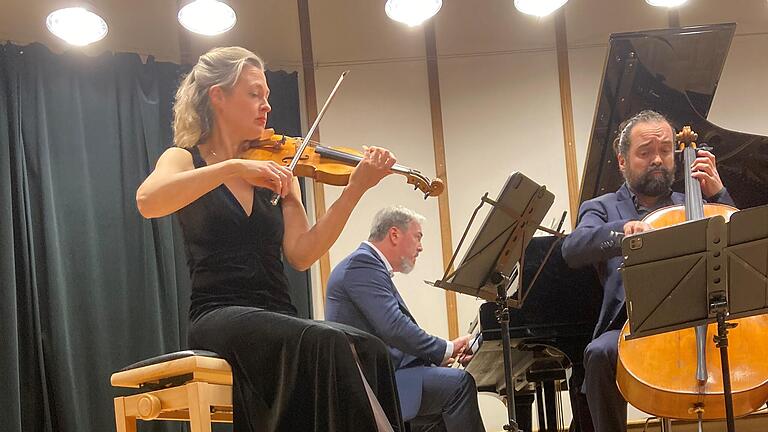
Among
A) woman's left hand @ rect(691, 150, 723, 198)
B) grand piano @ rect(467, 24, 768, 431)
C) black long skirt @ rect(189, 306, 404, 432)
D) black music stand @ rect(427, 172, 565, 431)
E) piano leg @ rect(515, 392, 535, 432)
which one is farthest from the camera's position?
piano leg @ rect(515, 392, 535, 432)

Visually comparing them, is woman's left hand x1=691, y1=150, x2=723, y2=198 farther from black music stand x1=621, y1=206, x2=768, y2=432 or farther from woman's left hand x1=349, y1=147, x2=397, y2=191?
woman's left hand x1=349, y1=147, x2=397, y2=191

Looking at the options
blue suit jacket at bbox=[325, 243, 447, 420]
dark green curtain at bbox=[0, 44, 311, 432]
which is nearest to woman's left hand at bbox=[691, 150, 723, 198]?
blue suit jacket at bbox=[325, 243, 447, 420]

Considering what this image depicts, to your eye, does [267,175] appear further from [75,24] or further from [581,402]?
[75,24]

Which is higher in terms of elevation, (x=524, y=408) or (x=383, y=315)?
(x=383, y=315)

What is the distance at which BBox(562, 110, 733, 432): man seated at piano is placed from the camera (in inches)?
118

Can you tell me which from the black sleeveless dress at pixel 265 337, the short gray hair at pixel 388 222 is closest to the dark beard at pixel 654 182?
the short gray hair at pixel 388 222

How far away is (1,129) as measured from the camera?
192 inches

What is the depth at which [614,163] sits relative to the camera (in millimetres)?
3760

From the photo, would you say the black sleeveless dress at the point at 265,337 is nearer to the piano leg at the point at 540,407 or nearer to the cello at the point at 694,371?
the cello at the point at 694,371

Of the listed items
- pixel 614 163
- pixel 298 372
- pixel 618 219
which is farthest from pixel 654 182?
pixel 298 372

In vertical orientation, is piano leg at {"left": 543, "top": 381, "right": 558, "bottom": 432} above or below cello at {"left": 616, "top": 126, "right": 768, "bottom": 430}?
below

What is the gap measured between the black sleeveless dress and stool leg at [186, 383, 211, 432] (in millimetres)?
75

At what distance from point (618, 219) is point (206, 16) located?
9.10 feet

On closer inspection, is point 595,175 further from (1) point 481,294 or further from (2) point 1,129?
(2) point 1,129
